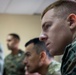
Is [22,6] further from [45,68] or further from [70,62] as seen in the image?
[70,62]

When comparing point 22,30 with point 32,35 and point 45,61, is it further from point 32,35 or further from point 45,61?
point 45,61

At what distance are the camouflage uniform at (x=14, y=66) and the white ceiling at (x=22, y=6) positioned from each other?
5.29 feet

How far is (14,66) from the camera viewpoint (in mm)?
2912

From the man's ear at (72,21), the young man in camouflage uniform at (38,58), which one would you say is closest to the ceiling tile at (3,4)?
the young man in camouflage uniform at (38,58)

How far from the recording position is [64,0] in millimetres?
1211

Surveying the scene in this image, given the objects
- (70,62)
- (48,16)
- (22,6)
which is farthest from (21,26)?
(70,62)

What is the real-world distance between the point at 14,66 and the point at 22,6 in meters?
1.98

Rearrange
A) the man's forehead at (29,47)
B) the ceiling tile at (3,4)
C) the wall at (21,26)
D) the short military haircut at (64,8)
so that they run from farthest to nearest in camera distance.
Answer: the wall at (21,26)
the ceiling tile at (3,4)
the man's forehead at (29,47)
the short military haircut at (64,8)

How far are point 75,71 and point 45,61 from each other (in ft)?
4.41

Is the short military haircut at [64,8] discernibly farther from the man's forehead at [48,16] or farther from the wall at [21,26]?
the wall at [21,26]

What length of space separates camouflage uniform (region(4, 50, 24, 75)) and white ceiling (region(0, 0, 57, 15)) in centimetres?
161

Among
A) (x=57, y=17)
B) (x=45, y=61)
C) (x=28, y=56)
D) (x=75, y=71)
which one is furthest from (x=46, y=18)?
(x=28, y=56)

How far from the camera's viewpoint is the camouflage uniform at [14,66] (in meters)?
2.88

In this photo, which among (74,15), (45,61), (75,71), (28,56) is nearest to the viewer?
(75,71)
